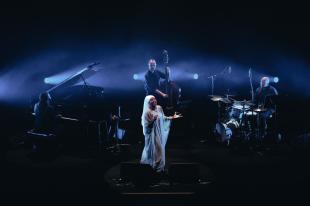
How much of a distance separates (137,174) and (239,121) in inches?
163

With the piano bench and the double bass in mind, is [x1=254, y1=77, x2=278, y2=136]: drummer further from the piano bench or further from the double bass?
the piano bench

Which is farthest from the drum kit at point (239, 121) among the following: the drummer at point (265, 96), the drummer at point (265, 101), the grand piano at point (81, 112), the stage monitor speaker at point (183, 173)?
the stage monitor speaker at point (183, 173)

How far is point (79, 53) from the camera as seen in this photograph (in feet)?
32.5

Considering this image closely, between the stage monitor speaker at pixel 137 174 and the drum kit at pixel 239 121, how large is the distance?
360 centimetres

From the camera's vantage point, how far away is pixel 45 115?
7.43 metres

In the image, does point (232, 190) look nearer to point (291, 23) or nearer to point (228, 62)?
point (228, 62)

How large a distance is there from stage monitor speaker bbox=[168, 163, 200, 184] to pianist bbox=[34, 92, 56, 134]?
3379 mm

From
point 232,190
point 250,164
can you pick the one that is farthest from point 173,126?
point 232,190

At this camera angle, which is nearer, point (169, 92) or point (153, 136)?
point (153, 136)

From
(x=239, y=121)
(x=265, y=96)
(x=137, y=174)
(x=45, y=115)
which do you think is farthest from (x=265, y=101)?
(x=45, y=115)

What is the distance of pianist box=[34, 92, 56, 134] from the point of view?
742 cm

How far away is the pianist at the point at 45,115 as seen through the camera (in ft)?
24.3

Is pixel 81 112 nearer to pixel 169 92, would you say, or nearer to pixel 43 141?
pixel 43 141

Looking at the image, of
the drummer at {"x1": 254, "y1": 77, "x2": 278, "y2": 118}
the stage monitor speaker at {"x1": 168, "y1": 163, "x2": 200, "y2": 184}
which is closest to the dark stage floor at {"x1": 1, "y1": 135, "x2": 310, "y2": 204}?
the stage monitor speaker at {"x1": 168, "y1": 163, "x2": 200, "y2": 184}
